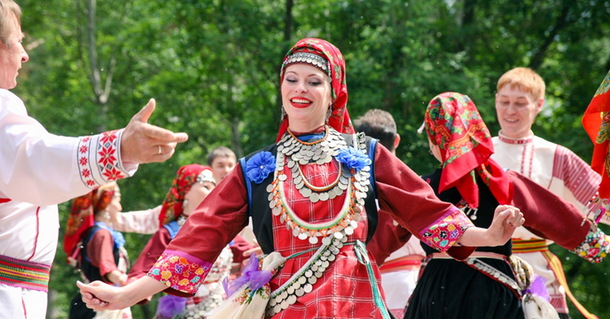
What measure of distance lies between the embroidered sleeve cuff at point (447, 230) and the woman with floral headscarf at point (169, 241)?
2700mm

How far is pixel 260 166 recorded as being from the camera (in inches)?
131

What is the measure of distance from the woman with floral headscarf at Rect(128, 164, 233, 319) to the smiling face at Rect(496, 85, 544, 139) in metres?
2.37

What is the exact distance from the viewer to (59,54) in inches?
722

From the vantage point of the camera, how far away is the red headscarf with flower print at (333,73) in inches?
133

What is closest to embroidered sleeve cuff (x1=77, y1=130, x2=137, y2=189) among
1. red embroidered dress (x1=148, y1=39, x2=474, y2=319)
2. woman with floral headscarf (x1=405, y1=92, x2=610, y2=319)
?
red embroidered dress (x1=148, y1=39, x2=474, y2=319)

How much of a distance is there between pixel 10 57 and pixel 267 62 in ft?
35.6

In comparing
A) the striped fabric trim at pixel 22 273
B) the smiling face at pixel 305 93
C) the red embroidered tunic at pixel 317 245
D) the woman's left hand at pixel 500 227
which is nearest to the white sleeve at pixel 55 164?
the striped fabric trim at pixel 22 273

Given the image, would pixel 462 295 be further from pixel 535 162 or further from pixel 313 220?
pixel 535 162

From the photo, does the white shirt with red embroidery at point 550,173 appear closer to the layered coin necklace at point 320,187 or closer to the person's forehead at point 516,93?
the person's forehead at point 516,93

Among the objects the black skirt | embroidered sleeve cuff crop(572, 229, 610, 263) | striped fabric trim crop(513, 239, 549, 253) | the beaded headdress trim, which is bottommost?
the black skirt

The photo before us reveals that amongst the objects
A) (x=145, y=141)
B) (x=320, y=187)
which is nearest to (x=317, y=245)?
(x=320, y=187)

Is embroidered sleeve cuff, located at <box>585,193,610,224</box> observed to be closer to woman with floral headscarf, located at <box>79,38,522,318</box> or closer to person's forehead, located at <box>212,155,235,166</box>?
woman with floral headscarf, located at <box>79,38,522,318</box>

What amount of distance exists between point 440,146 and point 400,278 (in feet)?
5.38

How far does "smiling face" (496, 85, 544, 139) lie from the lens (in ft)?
16.1
